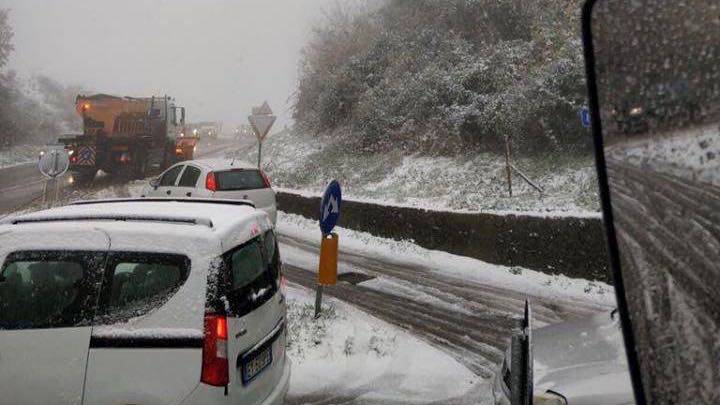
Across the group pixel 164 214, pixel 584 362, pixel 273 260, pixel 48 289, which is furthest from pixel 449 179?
pixel 48 289

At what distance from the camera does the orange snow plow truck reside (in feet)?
72.6

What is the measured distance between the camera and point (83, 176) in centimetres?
2214

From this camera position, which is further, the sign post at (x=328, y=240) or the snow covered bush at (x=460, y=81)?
the snow covered bush at (x=460, y=81)

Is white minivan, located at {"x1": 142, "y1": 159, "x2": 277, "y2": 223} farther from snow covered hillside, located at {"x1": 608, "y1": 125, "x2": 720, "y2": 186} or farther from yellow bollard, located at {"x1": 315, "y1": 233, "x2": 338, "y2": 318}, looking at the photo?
snow covered hillside, located at {"x1": 608, "y1": 125, "x2": 720, "y2": 186}

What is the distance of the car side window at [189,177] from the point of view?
11.5 metres

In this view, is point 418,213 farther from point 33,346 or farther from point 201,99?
point 201,99

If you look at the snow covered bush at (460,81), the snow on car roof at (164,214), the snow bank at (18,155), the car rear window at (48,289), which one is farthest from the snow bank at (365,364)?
the snow bank at (18,155)

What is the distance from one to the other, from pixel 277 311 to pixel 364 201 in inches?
357

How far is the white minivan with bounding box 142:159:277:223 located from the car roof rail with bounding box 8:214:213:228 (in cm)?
718

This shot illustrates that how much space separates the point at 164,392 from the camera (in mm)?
3166

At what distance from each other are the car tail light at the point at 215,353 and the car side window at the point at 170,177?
942 cm

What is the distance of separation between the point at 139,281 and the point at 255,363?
967 mm

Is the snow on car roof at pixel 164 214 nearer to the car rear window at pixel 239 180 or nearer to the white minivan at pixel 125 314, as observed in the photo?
the white minivan at pixel 125 314

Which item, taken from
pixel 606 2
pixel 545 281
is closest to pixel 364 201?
pixel 545 281
